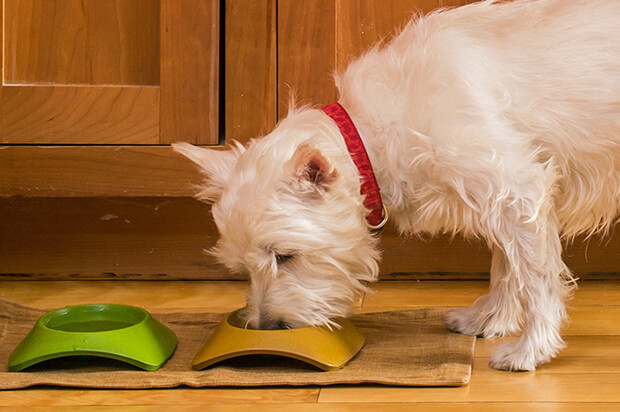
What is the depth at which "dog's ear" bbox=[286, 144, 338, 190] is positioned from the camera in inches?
59.4

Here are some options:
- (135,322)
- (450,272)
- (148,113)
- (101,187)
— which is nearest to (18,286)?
(101,187)

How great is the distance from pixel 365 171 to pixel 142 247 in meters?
1.13

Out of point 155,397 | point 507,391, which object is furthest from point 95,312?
point 507,391

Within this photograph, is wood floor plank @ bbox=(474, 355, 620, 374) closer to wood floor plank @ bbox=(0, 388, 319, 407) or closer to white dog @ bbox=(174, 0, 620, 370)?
white dog @ bbox=(174, 0, 620, 370)

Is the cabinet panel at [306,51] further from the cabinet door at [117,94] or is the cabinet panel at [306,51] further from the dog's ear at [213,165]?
the dog's ear at [213,165]

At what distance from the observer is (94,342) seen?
1.56m

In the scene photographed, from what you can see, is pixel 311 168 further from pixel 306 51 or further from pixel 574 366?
pixel 306 51

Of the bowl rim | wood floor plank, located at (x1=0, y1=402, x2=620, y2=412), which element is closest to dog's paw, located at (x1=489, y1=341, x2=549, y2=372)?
wood floor plank, located at (x1=0, y1=402, x2=620, y2=412)

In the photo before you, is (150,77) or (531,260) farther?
(150,77)

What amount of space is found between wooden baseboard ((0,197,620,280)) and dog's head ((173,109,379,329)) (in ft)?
2.78

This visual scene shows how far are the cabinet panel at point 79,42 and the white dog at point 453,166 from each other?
25.4 inches

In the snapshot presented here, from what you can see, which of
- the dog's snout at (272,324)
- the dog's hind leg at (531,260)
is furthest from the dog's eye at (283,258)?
the dog's hind leg at (531,260)

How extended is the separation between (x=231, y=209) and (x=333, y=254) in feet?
0.71

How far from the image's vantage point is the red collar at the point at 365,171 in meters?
1.63
